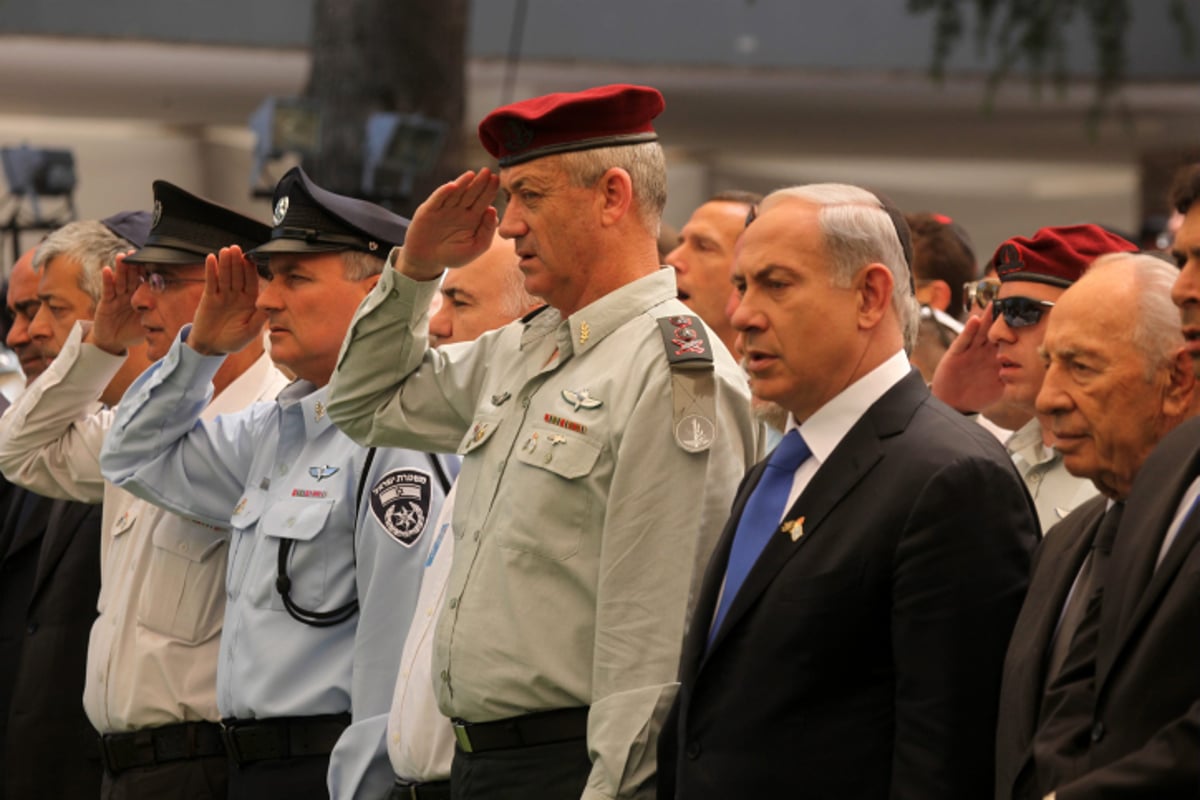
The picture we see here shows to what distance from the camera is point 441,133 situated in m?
8.35

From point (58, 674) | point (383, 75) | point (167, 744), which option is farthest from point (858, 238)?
point (383, 75)

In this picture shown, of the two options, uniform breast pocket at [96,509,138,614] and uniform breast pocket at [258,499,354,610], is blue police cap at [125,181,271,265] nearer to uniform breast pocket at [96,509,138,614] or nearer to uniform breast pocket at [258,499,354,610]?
uniform breast pocket at [96,509,138,614]

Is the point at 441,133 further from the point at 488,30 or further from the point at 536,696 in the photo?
the point at 536,696

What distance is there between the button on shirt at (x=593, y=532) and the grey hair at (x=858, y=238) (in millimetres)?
300

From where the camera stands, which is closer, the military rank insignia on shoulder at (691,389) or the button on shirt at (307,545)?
the military rank insignia on shoulder at (691,389)

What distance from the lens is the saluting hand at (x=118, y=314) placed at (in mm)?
3734

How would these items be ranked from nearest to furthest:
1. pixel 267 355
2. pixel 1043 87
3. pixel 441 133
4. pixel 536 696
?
pixel 536 696 < pixel 267 355 < pixel 441 133 < pixel 1043 87

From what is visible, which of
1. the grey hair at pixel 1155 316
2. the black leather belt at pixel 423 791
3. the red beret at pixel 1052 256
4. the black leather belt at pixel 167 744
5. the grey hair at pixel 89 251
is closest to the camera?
the grey hair at pixel 1155 316

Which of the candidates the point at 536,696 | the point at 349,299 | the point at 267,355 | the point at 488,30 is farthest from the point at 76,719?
the point at 488,30

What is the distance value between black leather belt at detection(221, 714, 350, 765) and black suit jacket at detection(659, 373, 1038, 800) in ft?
3.19

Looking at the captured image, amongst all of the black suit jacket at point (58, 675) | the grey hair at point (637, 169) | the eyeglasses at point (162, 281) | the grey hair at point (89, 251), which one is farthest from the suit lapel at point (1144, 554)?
the grey hair at point (89, 251)

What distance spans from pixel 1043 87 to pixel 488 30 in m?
3.38

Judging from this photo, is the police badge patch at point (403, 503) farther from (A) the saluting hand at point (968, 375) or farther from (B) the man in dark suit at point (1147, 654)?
(B) the man in dark suit at point (1147, 654)

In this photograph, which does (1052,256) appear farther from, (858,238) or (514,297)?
(514,297)
